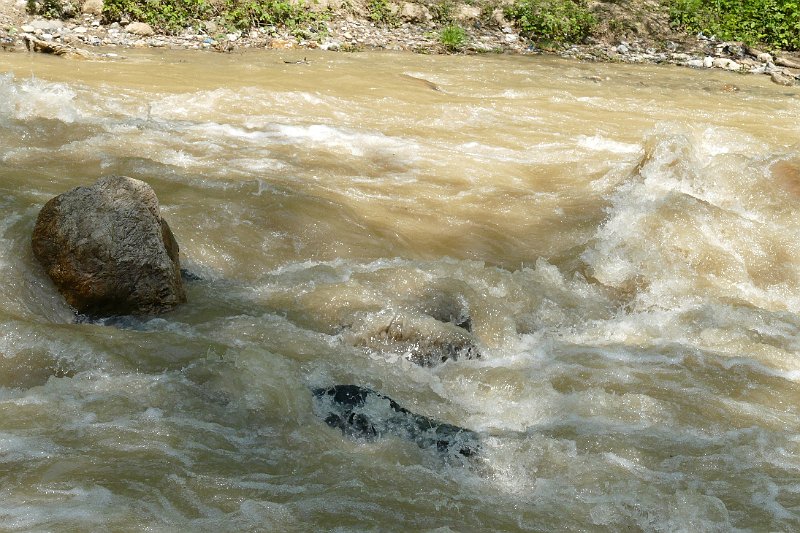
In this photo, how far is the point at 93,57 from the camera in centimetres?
1134

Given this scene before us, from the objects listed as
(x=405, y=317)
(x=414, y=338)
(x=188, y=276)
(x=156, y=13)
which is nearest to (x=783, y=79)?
(x=156, y=13)

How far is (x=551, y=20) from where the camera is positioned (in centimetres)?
1617

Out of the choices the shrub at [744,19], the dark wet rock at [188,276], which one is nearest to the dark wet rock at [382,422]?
the dark wet rock at [188,276]

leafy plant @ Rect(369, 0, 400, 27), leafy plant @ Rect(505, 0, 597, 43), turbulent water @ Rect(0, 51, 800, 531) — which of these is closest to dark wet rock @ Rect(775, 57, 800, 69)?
leafy plant @ Rect(505, 0, 597, 43)

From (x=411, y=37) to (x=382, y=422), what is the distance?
1238 cm

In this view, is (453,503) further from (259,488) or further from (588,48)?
(588,48)

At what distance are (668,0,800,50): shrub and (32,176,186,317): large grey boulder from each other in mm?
14527

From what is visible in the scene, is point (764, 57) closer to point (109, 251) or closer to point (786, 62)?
point (786, 62)

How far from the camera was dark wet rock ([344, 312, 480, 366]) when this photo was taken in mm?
4621

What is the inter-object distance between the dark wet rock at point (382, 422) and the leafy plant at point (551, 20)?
1320cm

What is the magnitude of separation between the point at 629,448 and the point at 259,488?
5.48ft

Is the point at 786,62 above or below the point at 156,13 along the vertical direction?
above

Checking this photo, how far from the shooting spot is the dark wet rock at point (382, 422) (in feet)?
12.3

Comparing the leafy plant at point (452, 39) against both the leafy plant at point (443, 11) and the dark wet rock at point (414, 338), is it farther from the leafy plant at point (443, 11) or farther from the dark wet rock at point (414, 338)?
the dark wet rock at point (414, 338)
